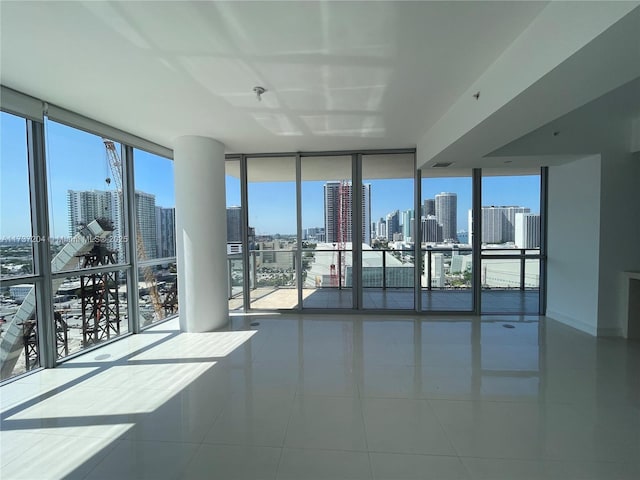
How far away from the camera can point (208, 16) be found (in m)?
1.67

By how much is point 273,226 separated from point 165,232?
186 cm

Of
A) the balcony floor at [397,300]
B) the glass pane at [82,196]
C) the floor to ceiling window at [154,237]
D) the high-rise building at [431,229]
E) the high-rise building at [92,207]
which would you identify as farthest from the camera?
the balcony floor at [397,300]

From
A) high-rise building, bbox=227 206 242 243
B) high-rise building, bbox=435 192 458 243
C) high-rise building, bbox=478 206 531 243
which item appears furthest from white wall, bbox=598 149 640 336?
high-rise building, bbox=227 206 242 243

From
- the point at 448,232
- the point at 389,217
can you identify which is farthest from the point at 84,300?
the point at 448,232

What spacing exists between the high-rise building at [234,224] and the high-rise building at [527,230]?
4.88 m

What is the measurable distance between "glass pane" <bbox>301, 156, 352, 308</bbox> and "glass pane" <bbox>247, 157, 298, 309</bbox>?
9.3 inches

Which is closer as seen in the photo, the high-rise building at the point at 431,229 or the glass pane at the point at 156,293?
the glass pane at the point at 156,293

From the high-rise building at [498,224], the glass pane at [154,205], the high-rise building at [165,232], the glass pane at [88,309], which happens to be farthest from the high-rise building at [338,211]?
the glass pane at [88,309]

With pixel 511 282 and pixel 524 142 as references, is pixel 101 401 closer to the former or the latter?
pixel 524 142

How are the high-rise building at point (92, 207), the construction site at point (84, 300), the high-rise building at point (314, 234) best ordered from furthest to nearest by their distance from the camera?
the high-rise building at point (314, 234)
the high-rise building at point (92, 207)
the construction site at point (84, 300)

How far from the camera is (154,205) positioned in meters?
4.37

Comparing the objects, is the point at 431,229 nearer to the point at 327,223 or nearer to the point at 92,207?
the point at 327,223

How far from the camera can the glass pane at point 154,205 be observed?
4047 mm

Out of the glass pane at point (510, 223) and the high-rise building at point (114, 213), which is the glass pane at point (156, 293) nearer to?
the high-rise building at point (114, 213)
